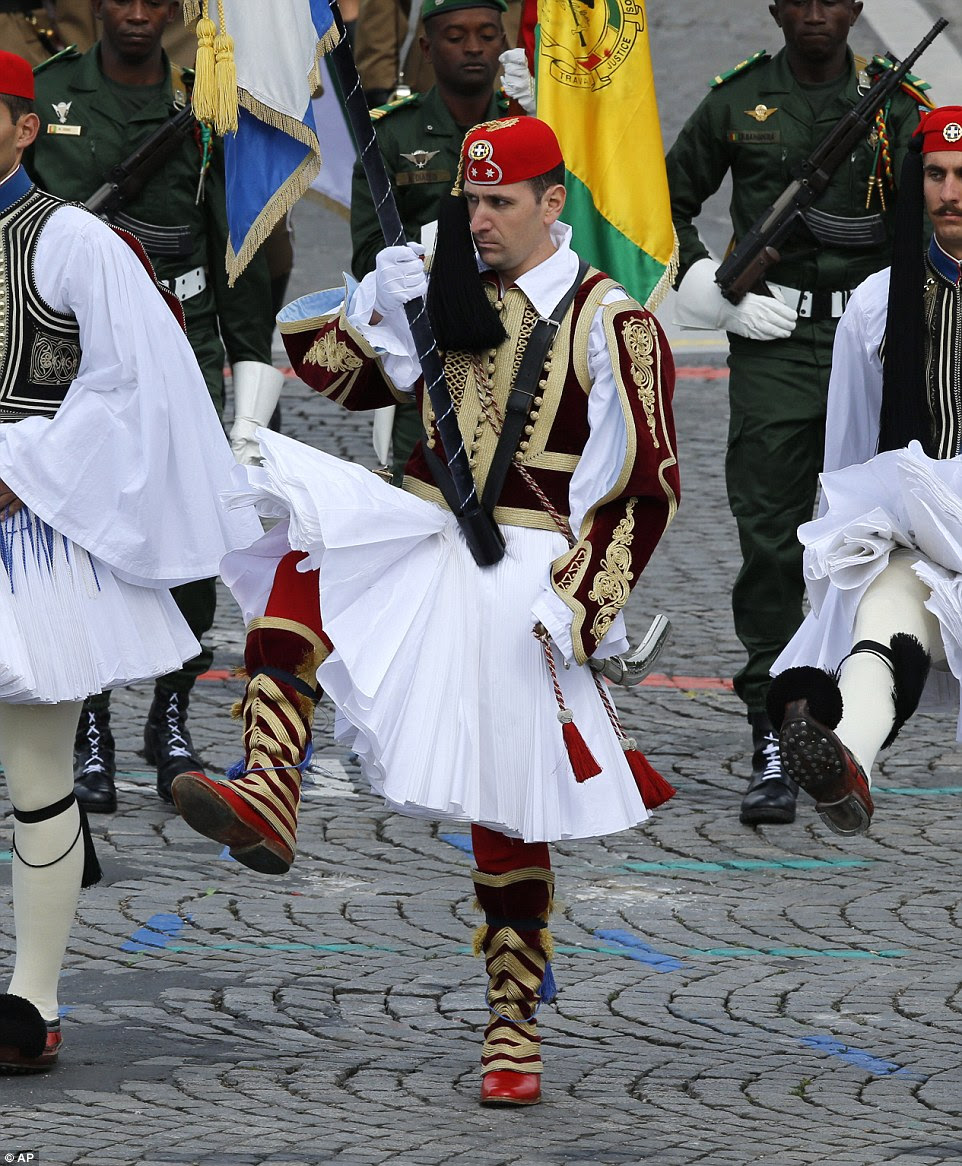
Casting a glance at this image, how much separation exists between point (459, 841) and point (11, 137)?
3000 mm

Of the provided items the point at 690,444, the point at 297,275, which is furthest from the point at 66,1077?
the point at 297,275

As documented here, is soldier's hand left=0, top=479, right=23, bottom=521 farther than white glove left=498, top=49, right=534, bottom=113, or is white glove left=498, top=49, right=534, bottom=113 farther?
white glove left=498, top=49, right=534, bottom=113

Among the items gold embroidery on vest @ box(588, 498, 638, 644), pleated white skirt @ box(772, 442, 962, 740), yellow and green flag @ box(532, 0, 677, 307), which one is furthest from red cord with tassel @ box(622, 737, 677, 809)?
yellow and green flag @ box(532, 0, 677, 307)

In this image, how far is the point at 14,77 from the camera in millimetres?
5492

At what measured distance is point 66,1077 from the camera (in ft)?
17.7

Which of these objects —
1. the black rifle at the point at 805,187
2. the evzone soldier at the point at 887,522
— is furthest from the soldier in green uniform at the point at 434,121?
the evzone soldier at the point at 887,522

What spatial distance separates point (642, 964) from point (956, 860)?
1420 mm

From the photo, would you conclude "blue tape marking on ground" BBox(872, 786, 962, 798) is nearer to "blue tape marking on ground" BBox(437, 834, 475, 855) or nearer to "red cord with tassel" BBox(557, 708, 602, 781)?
"blue tape marking on ground" BBox(437, 834, 475, 855)

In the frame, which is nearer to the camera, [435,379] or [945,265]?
[435,379]

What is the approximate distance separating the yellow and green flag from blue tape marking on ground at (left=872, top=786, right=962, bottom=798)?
1918 mm

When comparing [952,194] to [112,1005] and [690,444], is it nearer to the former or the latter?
[112,1005]

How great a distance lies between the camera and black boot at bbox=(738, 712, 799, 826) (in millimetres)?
7727

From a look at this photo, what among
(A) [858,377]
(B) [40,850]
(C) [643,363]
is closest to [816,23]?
(A) [858,377]

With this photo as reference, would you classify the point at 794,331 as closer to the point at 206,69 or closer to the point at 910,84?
the point at 910,84
